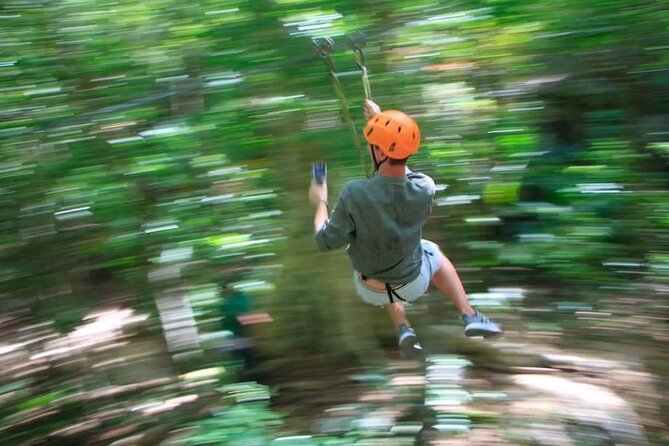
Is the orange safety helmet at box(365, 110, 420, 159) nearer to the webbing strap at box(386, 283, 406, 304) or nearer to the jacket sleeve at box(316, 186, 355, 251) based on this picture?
the jacket sleeve at box(316, 186, 355, 251)

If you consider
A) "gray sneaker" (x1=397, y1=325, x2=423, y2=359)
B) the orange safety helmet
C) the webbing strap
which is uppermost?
the orange safety helmet

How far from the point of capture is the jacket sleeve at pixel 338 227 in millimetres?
3004

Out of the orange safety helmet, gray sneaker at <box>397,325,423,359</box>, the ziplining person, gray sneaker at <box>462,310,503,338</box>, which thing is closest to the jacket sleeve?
the ziplining person

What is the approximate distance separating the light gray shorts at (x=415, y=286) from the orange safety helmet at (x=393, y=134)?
0.60 m

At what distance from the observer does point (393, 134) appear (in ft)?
9.21

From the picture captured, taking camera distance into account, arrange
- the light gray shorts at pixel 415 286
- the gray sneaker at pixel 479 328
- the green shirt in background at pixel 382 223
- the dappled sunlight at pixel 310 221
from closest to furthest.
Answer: the green shirt in background at pixel 382 223
the light gray shorts at pixel 415 286
the gray sneaker at pixel 479 328
the dappled sunlight at pixel 310 221

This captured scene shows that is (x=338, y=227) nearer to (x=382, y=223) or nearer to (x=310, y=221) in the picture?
(x=382, y=223)

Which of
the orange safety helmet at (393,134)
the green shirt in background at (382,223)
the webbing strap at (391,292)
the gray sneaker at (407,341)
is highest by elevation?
the orange safety helmet at (393,134)

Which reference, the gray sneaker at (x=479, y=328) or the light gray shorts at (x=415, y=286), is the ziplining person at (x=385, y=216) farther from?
the gray sneaker at (x=479, y=328)

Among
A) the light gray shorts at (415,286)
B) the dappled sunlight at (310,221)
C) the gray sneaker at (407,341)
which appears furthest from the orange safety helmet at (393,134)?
the gray sneaker at (407,341)

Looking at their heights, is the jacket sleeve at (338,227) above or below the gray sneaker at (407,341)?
above

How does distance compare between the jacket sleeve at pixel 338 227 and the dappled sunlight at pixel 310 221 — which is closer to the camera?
the jacket sleeve at pixel 338 227

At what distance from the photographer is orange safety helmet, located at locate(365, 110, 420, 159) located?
9.22 ft

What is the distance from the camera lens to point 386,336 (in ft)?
13.9
